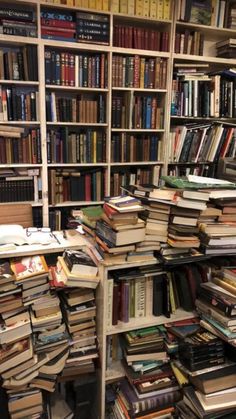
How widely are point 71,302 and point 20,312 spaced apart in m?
0.25

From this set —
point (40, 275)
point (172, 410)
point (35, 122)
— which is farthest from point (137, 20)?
point (172, 410)

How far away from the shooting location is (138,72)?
2676 mm

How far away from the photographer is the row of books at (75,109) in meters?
2.51

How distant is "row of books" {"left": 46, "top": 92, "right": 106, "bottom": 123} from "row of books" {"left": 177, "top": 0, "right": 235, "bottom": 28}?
38.0 inches

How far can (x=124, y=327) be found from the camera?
64.4 inches

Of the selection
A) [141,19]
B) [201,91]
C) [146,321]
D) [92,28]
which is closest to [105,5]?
[92,28]

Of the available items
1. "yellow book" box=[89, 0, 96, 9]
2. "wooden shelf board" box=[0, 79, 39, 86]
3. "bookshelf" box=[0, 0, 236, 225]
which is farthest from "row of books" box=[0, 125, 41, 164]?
"yellow book" box=[89, 0, 96, 9]

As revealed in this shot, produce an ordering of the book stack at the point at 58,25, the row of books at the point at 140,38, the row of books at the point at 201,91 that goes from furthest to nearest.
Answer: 1. the row of books at the point at 201,91
2. the row of books at the point at 140,38
3. the book stack at the point at 58,25

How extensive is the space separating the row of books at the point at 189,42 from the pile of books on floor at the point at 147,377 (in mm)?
2253

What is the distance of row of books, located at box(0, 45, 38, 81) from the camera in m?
2.34

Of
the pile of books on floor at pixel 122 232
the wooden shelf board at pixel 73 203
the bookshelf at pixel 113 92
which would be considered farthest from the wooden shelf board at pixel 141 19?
the pile of books on floor at pixel 122 232

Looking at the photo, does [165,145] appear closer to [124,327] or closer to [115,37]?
[115,37]

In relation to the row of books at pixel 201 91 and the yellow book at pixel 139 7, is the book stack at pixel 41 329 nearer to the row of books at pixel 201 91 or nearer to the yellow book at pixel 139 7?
the row of books at pixel 201 91

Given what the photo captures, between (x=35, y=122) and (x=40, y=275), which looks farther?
(x=35, y=122)
